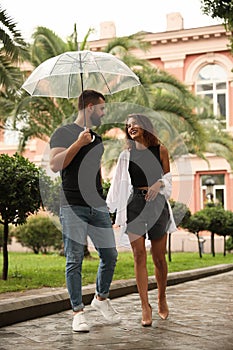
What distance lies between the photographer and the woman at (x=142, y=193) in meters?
5.91

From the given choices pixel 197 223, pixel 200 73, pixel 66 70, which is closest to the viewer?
pixel 66 70

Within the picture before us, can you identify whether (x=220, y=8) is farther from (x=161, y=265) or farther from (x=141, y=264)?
(x=141, y=264)

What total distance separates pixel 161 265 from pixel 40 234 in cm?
1937

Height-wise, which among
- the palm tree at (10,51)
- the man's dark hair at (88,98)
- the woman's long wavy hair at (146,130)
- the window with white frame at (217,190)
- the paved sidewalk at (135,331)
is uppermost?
the palm tree at (10,51)

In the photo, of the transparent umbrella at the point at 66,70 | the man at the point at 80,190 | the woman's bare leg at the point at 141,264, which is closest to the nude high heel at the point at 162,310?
the woman's bare leg at the point at 141,264

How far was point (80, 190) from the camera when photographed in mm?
5504

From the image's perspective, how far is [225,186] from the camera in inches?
1236

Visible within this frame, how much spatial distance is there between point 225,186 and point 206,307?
24415 millimetres

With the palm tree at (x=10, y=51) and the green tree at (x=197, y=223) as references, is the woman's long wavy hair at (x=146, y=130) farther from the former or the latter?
the green tree at (x=197, y=223)

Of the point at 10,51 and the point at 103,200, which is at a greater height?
the point at 10,51

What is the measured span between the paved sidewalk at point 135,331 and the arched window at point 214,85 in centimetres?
2501

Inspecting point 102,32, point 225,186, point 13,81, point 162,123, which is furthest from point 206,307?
point 102,32

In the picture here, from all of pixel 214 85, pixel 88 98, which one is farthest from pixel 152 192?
pixel 214 85

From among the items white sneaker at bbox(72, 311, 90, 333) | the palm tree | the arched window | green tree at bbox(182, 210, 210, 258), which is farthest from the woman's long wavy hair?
the arched window
